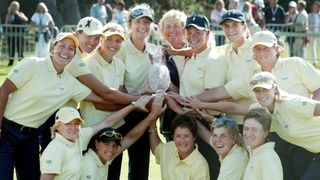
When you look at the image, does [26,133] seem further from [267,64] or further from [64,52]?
[267,64]

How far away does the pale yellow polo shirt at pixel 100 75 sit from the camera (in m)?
8.24

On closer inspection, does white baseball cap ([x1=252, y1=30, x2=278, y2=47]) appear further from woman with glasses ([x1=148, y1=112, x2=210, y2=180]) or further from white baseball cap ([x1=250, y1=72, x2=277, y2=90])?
woman with glasses ([x1=148, y1=112, x2=210, y2=180])

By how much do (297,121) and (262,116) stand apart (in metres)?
0.34

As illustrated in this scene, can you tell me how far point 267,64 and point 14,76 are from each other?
7.14ft

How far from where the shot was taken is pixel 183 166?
26.6 ft

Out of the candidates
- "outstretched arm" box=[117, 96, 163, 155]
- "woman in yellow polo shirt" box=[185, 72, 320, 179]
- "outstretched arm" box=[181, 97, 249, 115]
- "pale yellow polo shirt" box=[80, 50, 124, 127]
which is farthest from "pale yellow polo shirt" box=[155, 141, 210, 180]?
"woman in yellow polo shirt" box=[185, 72, 320, 179]

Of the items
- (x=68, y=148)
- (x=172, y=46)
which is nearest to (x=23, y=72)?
(x=68, y=148)

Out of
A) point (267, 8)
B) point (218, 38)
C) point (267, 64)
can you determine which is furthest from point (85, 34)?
point (267, 8)

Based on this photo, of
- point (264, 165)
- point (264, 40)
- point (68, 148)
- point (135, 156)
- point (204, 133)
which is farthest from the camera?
point (135, 156)

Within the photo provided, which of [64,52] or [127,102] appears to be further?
[127,102]

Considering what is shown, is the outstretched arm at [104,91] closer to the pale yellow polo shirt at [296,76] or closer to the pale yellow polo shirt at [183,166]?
the pale yellow polo shirt at [183,166]

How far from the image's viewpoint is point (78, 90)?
8039 mm

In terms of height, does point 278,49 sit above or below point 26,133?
above

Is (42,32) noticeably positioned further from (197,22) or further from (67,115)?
(67,115)
